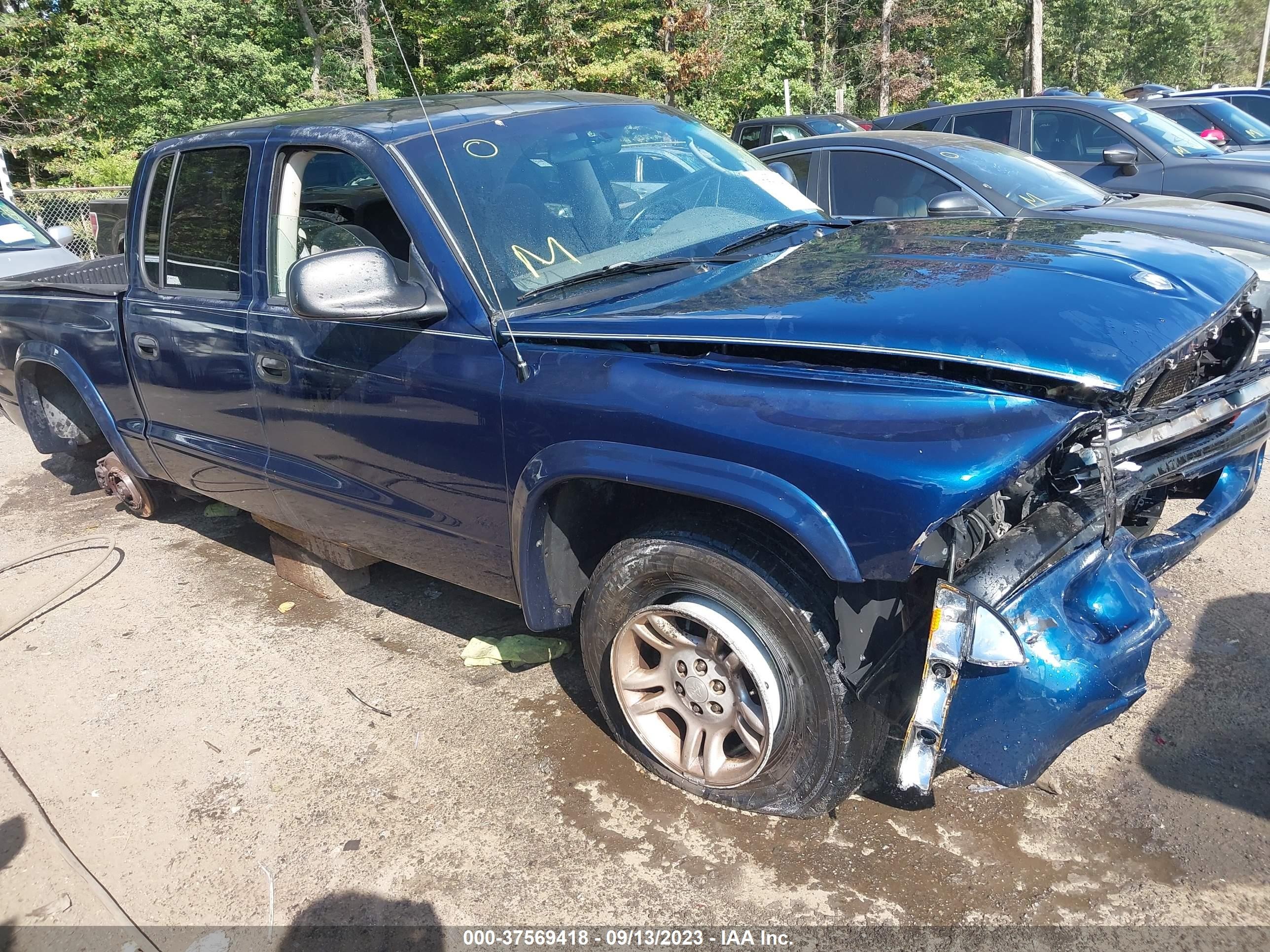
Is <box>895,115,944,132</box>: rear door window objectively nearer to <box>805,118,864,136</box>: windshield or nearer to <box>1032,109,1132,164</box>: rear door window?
<box>1032,109,1132,164</box>: rear door window

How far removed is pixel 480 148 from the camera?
318 centimetres

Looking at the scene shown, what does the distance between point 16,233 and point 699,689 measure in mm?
9538

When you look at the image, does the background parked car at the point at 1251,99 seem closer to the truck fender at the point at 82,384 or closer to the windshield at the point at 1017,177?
the windshield at the point at 1017,177

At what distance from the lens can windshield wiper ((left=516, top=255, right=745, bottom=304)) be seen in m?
2.91

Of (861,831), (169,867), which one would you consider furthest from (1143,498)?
(169,867)

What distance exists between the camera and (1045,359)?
2090mm

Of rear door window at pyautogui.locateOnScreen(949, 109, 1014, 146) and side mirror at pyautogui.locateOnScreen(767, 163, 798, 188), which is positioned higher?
side mirror at pyautogui.locateOnScreen(767, 163, 798, 188)

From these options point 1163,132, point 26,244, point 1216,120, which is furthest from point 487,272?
point 1216,120

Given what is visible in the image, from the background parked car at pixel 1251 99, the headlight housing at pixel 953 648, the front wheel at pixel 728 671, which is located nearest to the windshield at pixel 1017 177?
the front wheel at pixel 728 671

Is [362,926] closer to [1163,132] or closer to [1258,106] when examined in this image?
[1163,132]

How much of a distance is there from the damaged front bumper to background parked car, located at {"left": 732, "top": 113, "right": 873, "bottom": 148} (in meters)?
13.7

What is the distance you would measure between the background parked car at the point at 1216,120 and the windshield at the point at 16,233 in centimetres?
1154

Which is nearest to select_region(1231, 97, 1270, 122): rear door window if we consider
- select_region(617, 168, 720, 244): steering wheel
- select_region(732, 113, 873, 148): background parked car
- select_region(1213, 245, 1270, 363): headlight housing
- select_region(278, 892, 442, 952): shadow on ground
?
select_region(732, 113, 873, 148): background parked car

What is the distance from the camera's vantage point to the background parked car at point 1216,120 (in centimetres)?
1055
